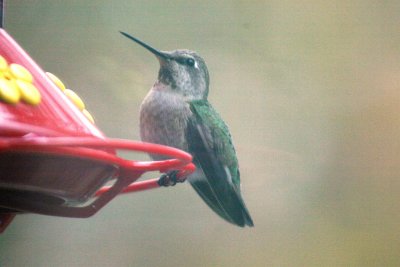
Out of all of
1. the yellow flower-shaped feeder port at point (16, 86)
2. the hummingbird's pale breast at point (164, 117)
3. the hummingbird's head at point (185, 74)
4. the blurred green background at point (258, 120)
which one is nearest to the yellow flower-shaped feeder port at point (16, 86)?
the yellow flower-shaped feeder port at point (16, 86)

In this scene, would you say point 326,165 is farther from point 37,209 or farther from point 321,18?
point 37,209

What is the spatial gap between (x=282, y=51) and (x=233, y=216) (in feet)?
3.96

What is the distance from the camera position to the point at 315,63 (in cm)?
339

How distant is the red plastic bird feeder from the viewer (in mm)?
1154

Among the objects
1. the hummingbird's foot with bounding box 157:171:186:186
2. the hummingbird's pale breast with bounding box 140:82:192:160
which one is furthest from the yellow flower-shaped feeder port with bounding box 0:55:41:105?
the hummingbird's pale breast with bounding box 140:82:192:160

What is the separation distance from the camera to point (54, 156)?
4.03 feet

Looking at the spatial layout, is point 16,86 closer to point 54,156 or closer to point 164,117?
point 54,156

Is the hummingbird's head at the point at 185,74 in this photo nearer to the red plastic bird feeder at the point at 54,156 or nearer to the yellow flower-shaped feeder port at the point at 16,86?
the red plastic bird feeder at the point at 54,156

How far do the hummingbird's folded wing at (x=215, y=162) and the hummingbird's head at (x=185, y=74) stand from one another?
0.12ft

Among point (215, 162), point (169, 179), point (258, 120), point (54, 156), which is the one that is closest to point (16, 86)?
point (54, 156)

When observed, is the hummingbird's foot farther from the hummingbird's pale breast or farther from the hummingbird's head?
the hummingbird's head

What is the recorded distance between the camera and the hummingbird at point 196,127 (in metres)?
2.22

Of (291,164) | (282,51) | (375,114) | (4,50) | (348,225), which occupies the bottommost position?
(348,225)

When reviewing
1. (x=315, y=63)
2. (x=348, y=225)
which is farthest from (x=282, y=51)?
(x=348, y=225)
